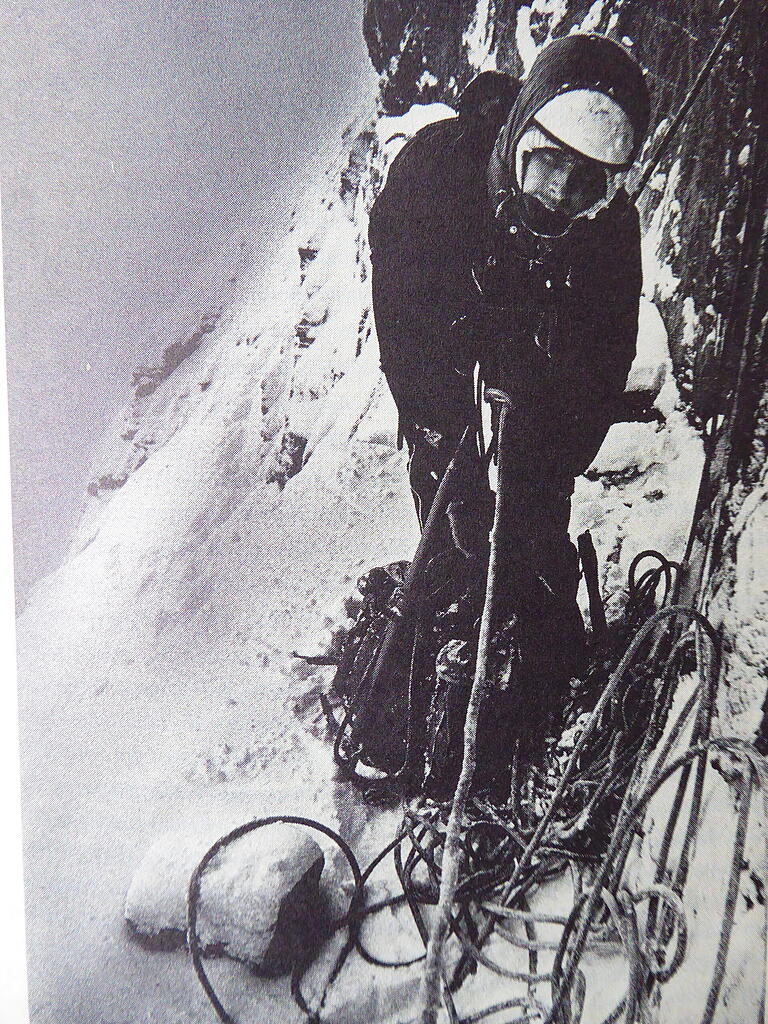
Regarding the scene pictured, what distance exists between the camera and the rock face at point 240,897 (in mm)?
820

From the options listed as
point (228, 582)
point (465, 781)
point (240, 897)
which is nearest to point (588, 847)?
point (465, 781)

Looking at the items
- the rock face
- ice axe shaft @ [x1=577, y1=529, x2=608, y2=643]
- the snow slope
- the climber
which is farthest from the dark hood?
the rock face

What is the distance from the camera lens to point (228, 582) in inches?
34.8

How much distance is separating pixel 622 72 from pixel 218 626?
981 millimetres

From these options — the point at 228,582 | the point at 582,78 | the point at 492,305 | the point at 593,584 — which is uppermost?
the point at 582,78

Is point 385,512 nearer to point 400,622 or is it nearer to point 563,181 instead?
point 400,622

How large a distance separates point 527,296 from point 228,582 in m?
0.62

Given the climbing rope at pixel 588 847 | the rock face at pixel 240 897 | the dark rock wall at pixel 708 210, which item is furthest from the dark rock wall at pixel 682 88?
the rock face at pixel 240 897

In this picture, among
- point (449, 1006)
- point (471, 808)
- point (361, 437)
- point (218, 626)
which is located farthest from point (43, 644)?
point (449, 1006)

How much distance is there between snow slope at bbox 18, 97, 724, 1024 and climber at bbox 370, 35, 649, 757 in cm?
4

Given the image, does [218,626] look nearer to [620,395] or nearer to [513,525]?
[513,525]

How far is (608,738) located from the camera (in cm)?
89

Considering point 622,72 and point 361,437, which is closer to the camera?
point 622,72

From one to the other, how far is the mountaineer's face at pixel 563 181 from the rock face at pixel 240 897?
39.3 inches
